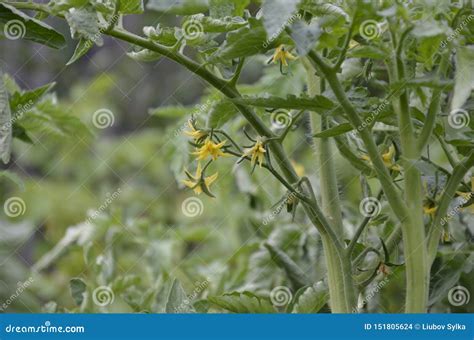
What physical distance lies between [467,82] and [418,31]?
0.07 meters

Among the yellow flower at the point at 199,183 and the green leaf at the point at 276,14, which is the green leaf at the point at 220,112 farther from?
the green leaf at the point at 276,14

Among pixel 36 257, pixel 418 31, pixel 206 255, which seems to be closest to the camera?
pixel 418 31

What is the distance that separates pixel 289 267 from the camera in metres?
1.10

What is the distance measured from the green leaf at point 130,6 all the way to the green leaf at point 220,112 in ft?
0.37

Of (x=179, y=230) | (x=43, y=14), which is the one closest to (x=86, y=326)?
(x=43, y=14)

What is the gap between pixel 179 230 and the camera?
5.24 ft

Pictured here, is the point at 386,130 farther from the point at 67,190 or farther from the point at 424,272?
the point at 67,190

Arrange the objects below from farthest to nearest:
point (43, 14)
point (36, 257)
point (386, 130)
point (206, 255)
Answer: point (36, 257)
point (206, 255)
point (386, 130)
point (43, 14)
